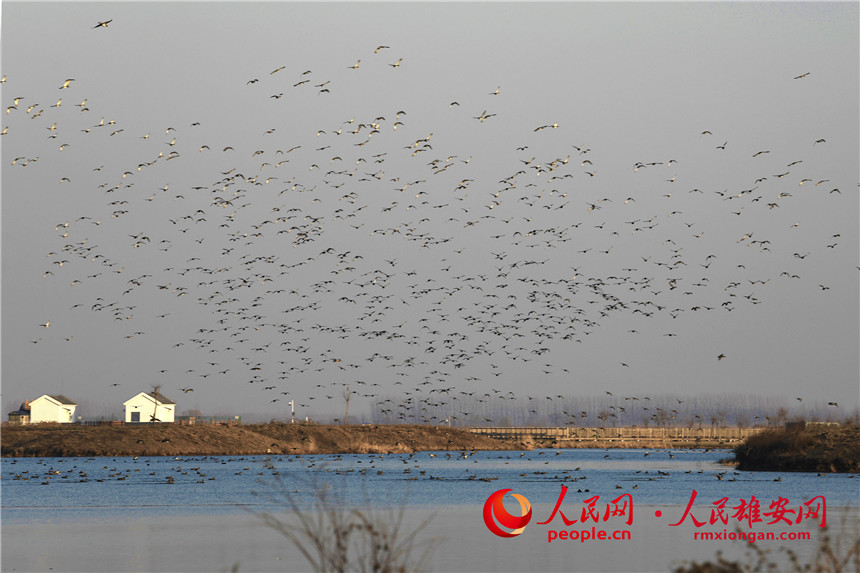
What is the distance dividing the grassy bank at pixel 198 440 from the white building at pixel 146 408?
14.4 metres

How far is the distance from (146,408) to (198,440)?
3313cm

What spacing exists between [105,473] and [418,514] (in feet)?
160

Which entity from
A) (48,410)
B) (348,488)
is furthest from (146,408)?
(348,488)

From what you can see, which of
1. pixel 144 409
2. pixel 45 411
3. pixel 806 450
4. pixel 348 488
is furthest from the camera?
pixel 144 409

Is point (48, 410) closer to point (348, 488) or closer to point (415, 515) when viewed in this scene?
point (348, 488)

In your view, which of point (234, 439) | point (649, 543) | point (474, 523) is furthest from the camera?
point (234, 439)

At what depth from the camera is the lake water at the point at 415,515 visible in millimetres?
28391

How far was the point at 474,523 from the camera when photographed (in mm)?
40281

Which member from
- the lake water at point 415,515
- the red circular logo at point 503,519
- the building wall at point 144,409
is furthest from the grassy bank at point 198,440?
the red circular logo at point 503,519

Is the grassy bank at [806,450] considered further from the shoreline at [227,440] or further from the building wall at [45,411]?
the building wall at [45,411]

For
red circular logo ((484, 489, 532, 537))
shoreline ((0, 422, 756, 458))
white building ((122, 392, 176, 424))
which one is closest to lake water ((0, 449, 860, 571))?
red circular logo ((484, 489, 532, 537))

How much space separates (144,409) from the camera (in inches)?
6142

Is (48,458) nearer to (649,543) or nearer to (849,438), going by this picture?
(849,438)

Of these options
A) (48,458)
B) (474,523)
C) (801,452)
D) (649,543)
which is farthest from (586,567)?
(48,458)
